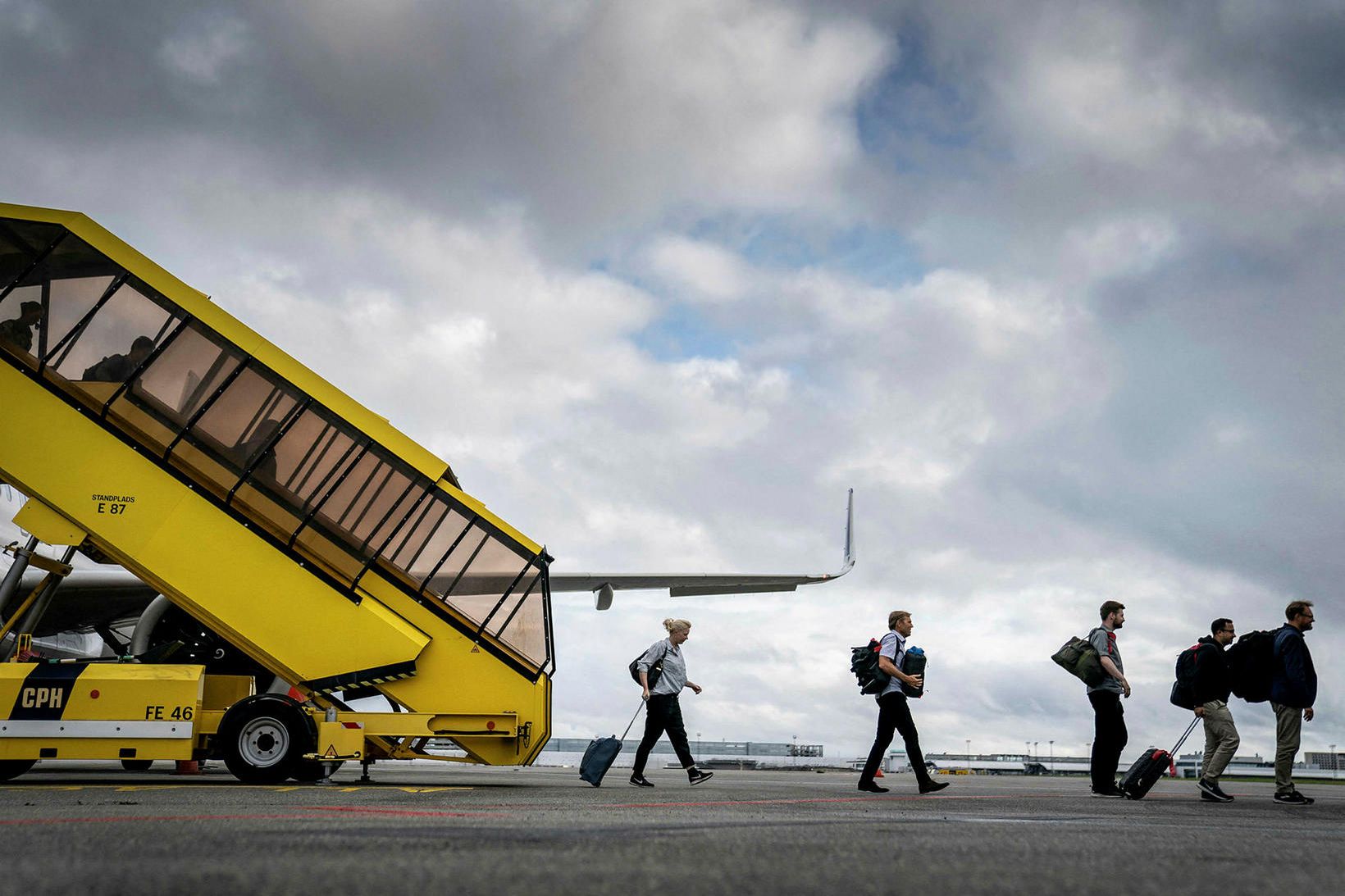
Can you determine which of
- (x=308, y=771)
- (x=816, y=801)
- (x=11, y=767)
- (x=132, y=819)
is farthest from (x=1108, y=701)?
(x=11, y=767)

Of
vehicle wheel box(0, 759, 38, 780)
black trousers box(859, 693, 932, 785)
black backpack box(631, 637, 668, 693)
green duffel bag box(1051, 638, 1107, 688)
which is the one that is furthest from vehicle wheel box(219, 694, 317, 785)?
green duffel bag box(1051, 638, 1107, 688)

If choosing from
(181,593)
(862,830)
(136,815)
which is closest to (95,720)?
(181,593)

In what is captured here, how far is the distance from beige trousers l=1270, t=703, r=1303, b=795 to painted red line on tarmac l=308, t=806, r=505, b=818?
27.4 feet

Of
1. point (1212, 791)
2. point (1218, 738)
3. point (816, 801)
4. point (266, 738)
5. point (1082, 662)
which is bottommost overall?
point (816, 801)

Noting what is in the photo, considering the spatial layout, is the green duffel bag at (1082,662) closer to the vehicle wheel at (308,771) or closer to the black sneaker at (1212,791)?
the black sneaker at (1212,791)

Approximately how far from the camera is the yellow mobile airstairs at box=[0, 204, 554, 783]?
10.3m

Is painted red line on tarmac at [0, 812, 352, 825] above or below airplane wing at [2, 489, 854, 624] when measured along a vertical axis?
below

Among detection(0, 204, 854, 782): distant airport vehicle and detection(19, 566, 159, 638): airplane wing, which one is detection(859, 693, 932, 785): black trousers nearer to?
detection(0, 204, 854, 782): distant airport vehicle

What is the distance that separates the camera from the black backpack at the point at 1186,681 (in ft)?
39.4

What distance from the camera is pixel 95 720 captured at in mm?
9914

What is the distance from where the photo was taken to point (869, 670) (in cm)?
1210

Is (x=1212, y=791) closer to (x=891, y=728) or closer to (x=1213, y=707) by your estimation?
(x=1213, y=707)

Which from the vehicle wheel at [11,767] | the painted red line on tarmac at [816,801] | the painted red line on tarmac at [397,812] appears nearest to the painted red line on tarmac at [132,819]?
the painted red line on tarmac at [397,812]

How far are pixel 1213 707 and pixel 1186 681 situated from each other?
0.35m
